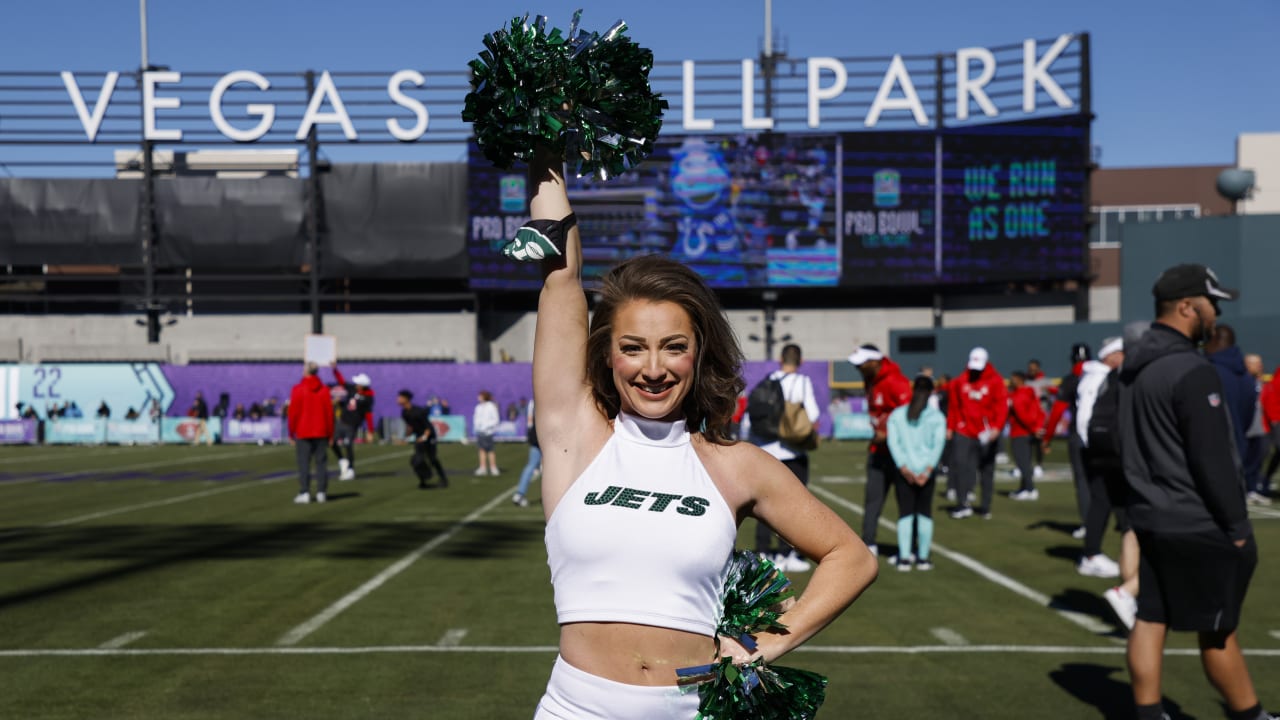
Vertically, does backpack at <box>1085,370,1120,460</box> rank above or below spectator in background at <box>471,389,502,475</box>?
above

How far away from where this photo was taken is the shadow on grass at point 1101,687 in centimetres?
640

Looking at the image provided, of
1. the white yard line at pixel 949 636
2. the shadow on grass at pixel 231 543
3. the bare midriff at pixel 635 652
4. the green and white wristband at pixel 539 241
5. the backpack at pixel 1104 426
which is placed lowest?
the shadow on grass at pixel 231 543

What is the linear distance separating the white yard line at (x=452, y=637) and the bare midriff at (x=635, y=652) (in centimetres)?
550

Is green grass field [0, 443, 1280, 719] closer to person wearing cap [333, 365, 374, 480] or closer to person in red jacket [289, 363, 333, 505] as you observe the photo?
person in red jacket [289, 363, 333, 505]

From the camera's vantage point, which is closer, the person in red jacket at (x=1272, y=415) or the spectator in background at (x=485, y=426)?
the person in red jacket at (x=1272, y=415)

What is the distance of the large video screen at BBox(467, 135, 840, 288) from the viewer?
4653 centimetres

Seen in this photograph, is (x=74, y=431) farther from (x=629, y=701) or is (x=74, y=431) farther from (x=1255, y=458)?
(x=629, y=701)

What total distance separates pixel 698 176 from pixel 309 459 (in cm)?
3125

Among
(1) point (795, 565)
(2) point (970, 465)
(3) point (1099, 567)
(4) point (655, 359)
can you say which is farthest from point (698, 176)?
(4) point (655, 359)

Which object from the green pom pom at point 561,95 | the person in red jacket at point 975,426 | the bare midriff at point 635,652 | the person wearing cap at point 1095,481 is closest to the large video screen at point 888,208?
the person in red jacket at point 975,426

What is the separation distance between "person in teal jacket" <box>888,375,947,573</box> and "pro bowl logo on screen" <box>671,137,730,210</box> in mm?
35992

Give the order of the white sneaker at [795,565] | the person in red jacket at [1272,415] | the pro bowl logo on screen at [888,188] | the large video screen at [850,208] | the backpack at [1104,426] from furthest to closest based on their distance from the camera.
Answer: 1. the pro bowl logo on screen at [888,188]
2. the large video screen at [850,208]
3. the person in red jacket at [1272,415]
4. the white sneaker at [795,565]
5. the backpack at [1104,426]

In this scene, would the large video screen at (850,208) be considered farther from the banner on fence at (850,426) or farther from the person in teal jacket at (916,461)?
the person in teal jacket at (916,461)

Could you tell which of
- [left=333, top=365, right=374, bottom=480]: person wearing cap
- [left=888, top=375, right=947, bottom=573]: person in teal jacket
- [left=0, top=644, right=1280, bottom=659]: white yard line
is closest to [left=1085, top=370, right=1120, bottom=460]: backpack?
[left=888, top=375, right=947, bottom=573]: person in teal jacket
